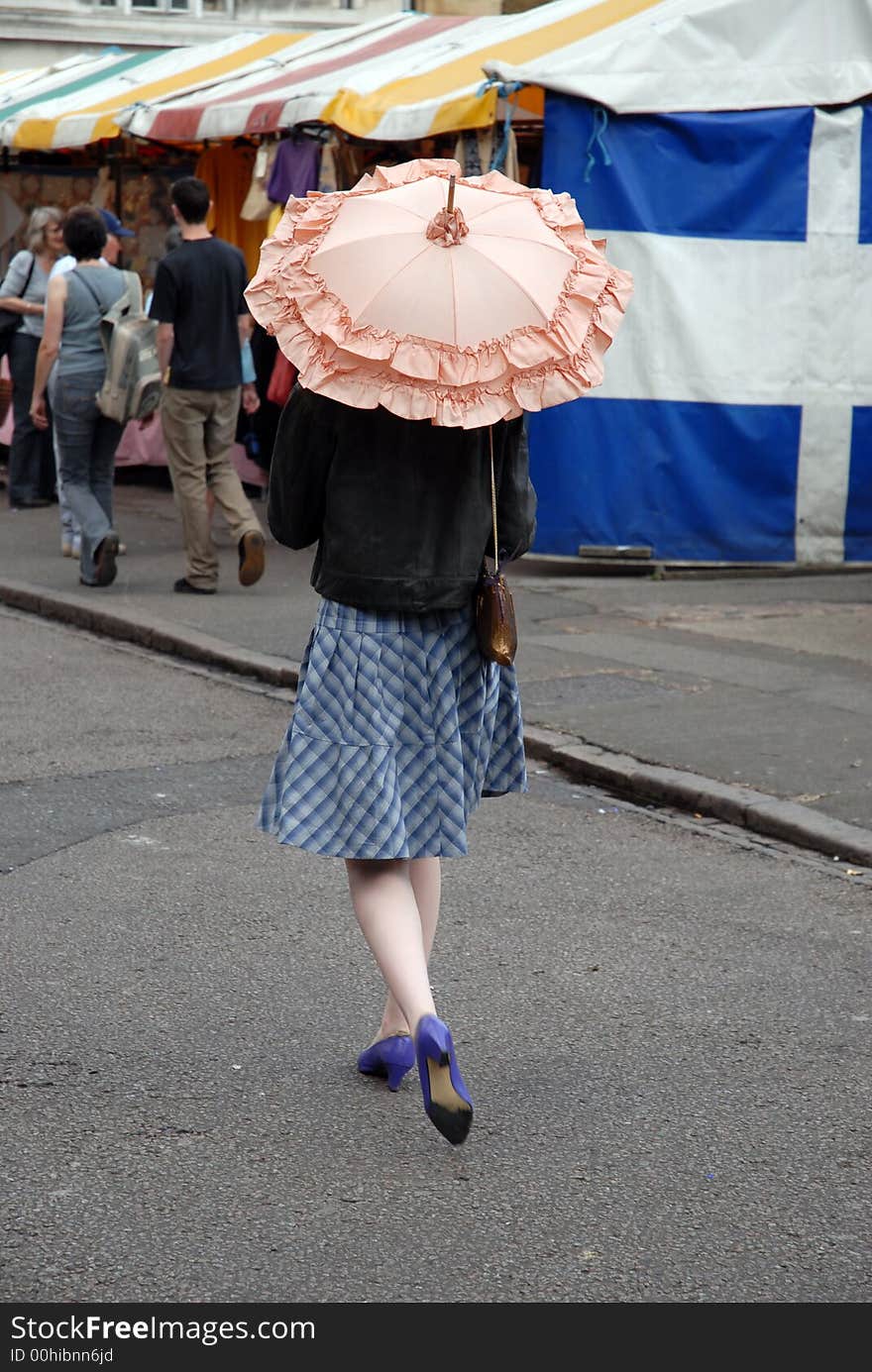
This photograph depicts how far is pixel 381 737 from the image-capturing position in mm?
3871

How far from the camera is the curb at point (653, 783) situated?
623 centimetres

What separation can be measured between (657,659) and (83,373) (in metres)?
3.97

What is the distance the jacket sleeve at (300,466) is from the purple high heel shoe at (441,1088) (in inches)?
40.2

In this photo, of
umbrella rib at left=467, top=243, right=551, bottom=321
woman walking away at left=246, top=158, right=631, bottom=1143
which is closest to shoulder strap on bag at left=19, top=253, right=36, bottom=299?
woman walking away at left=246, top=158, right=631, bottom=1143

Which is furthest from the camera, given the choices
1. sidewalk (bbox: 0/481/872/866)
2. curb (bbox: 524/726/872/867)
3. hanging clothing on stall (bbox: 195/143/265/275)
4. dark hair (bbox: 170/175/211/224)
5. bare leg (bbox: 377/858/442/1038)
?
hanging clothing on stall (bbox: 195/143/265/275)

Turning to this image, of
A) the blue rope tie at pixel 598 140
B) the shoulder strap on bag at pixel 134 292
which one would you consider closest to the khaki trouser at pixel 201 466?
the shoulder strap on bag at pixel 134 292

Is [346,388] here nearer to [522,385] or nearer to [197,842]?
[522,385]

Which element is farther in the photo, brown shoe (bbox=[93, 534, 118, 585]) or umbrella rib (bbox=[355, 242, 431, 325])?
brown shoe (bbox=[93, 534, 118, 585])

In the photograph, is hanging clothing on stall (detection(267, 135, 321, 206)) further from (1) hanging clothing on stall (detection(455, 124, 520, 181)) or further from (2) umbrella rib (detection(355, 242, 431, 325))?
(2) umbrella rib (detection(355, 242, 431, 325))

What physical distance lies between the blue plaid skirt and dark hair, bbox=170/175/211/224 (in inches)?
260

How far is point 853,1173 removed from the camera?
3738 millimetres

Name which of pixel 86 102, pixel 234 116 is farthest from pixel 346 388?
pixel 86 102

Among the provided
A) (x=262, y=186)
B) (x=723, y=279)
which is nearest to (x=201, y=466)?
(x=723, y=279)

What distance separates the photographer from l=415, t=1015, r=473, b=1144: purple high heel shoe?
3.66 metres
